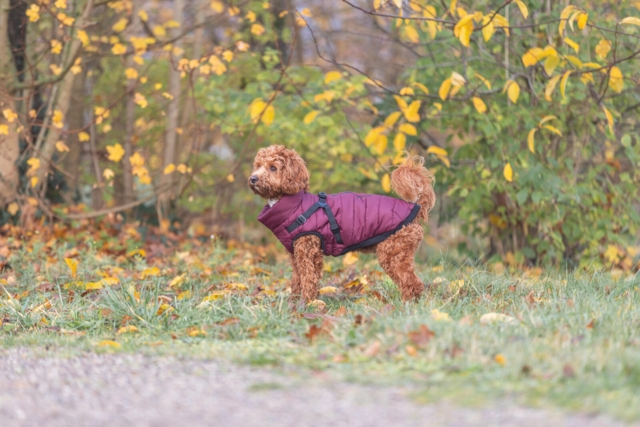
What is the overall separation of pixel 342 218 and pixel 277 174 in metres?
0.54

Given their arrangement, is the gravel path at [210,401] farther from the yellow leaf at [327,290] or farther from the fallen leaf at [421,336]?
the yellow leaf at [327,290]

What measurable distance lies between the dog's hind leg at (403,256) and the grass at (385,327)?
0.13m

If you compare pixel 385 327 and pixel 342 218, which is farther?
pixel 342 218

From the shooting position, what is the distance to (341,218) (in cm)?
486

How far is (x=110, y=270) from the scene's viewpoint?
6.46 metres

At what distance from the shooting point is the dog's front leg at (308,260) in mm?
4867

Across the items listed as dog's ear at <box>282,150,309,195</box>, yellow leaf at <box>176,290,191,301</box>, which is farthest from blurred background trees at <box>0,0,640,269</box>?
yellow leaf at <box>176,290,191,301</box>

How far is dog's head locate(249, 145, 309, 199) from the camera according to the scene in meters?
4.72

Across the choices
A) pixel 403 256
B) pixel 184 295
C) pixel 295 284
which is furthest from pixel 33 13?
pixel 403 256

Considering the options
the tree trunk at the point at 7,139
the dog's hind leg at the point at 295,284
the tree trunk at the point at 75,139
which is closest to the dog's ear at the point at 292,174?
the dog's hind leg at the point at 295,284

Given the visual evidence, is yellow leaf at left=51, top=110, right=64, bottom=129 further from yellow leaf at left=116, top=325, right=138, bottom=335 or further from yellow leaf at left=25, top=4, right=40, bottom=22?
yellow leaf at left=116, top=325, right=138, bottom=335

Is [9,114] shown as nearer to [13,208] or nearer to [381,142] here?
[13,208]

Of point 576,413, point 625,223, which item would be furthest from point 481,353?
point 625,223

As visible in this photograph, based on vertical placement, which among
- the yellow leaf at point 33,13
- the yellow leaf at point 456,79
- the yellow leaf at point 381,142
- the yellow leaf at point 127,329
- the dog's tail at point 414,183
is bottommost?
the yellow leaf at point 127,329
